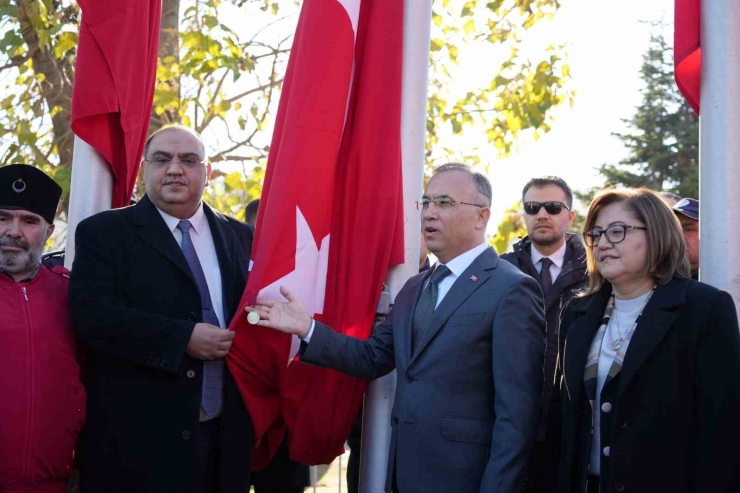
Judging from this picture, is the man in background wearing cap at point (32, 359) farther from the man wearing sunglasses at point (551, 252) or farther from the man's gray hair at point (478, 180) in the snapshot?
the man wearing sunglasses at point (551, 252)

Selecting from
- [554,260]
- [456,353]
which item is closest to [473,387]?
[456,353]

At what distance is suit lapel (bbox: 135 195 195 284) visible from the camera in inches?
165

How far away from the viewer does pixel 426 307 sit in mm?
4051

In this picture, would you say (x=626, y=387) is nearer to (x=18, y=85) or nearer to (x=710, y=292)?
(x=710, y=292)

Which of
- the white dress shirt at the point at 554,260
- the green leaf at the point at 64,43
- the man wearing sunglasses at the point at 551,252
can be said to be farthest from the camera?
the green leaf at the point at 64,43

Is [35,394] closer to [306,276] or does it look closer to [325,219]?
[306,276]

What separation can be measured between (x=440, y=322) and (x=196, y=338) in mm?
1095

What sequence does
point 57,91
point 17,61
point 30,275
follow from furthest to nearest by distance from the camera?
1. point 57,91
2. point 17,61
3. point 30,275

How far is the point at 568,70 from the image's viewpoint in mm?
9906

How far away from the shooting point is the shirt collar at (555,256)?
5695 mm

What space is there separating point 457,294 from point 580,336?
556 millimetres

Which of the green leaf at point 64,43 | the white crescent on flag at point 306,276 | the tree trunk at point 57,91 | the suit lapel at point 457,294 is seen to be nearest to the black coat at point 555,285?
the suit lapel at point 457,294

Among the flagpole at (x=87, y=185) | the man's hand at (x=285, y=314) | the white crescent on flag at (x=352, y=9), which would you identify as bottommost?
the man's hand at (x=285, y=314)

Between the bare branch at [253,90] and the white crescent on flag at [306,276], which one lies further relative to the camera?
the bare branch at [253,90]
